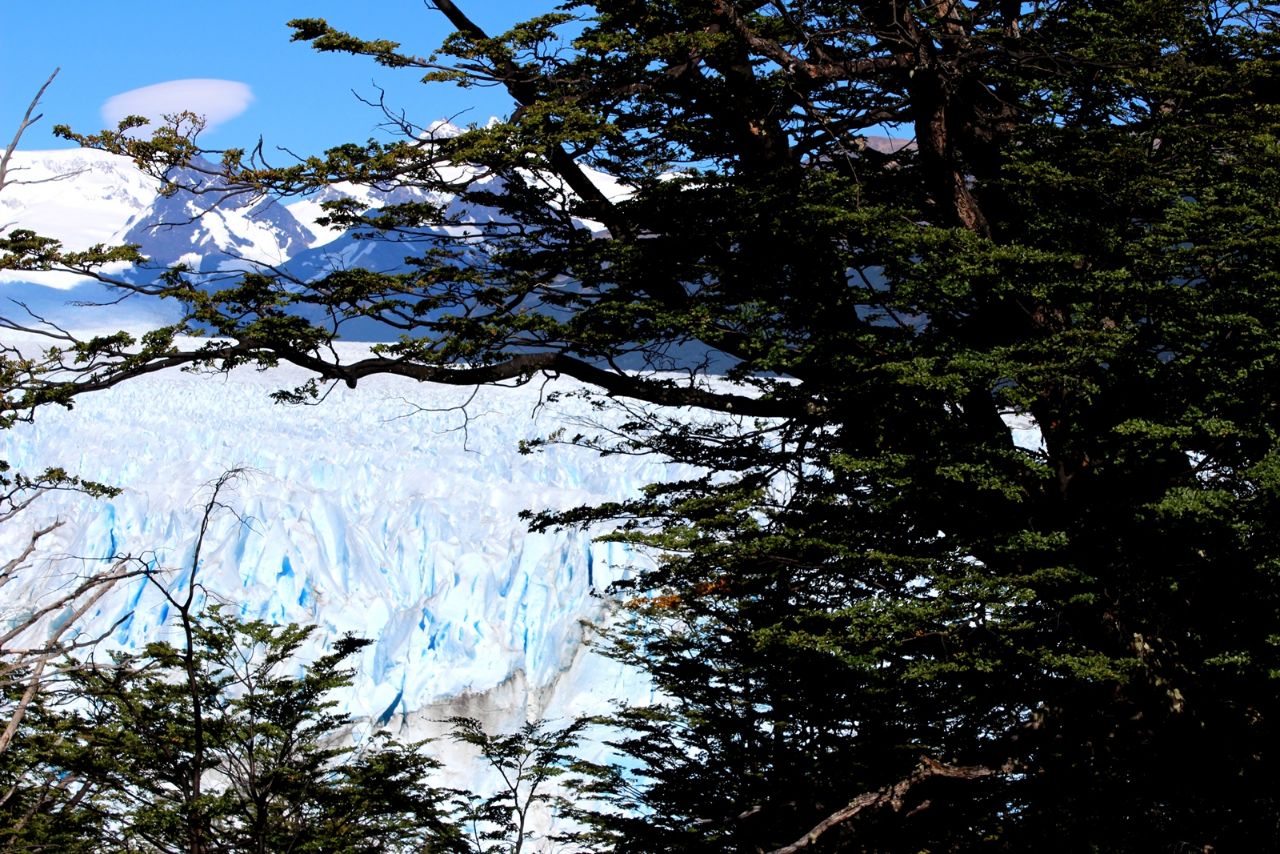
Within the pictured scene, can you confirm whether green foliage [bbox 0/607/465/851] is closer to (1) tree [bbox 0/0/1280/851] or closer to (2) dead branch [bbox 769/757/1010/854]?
(1) tree [bbox 0/0/1280/851]

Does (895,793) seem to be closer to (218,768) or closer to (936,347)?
(936,347)

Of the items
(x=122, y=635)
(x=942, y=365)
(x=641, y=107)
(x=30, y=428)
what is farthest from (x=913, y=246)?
(x=30, y=428)

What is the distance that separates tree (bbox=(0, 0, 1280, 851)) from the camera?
Answer: 5.39 meters

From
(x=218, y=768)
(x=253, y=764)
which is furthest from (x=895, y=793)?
(x=218, y=768)

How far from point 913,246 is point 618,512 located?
2276mm

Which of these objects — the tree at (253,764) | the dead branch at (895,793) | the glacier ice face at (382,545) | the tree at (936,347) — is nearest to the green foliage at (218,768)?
the tree at (253,764)

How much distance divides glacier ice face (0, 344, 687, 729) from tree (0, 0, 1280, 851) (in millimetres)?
3999

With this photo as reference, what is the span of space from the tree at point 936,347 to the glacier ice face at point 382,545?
4.00m

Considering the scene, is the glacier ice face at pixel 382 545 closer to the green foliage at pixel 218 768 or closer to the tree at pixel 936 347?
the green foliage at pixel 218 768

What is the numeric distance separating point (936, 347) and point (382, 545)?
36.4 ft

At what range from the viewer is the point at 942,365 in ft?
18.6

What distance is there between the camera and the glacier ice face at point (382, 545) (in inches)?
535

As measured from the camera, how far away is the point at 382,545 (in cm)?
1563

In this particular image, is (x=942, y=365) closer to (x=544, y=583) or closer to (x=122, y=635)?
(x=544, y=583)
